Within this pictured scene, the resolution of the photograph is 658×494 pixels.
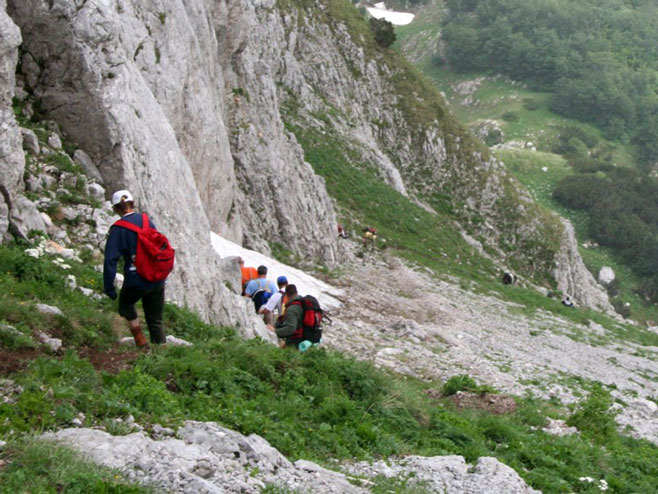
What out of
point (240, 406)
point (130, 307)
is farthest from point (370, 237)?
point (240, 406)

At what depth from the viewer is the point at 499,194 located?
2076 inches

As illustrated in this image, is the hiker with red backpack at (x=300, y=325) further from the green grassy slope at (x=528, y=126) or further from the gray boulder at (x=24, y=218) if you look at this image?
the green grassy slope at (x=528, y=126)

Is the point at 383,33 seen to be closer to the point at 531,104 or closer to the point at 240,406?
the point at 240,406

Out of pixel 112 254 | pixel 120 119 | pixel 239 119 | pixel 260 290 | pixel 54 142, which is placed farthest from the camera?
pixel 239 119

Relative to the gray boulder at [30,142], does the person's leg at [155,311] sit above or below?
below

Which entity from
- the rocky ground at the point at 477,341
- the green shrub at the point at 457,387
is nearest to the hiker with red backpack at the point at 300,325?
the green shrub at the point at 457,387

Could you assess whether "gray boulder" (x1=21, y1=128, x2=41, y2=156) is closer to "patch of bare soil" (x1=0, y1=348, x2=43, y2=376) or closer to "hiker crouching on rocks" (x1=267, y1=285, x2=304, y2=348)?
"hiker crouching on rocks" (x1=267, y1=285, x2=304, y2=348)

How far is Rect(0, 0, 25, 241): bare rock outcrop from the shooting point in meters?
9.97

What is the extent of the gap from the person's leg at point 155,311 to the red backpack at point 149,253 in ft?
1.02

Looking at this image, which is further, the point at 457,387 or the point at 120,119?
the point at 457,387

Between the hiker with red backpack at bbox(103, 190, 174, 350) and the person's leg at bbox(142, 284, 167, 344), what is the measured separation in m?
0.02

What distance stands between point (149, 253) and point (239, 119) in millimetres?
23768

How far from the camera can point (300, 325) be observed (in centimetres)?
1138

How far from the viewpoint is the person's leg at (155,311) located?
27.8 feet
